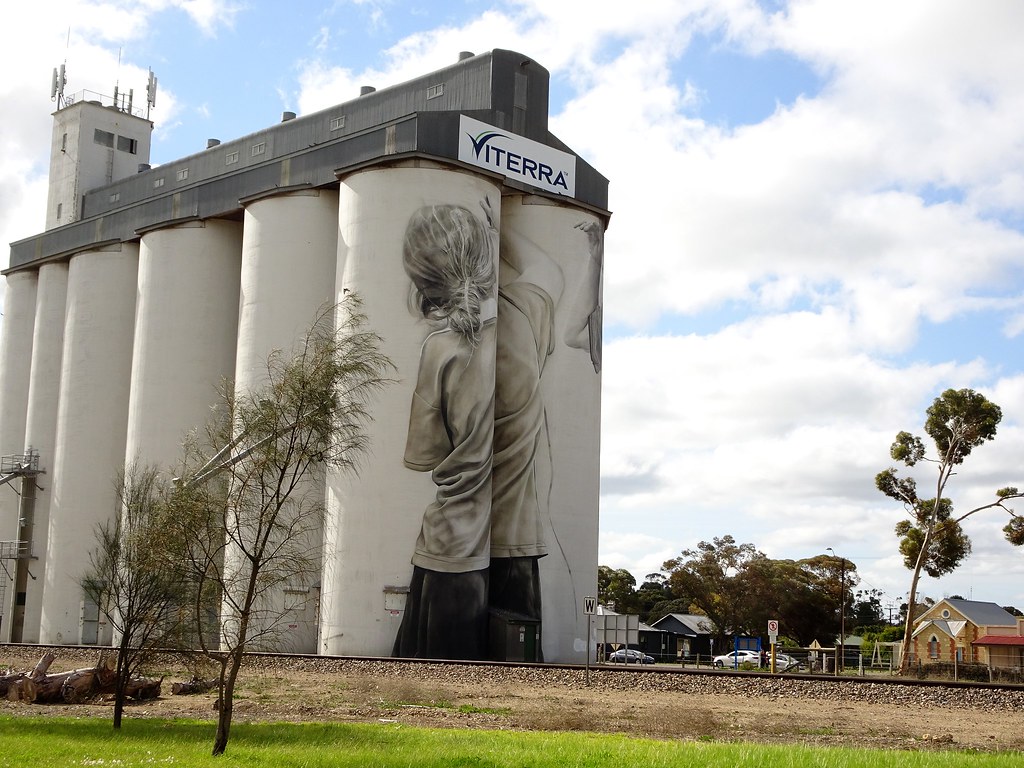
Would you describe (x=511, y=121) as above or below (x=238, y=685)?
above

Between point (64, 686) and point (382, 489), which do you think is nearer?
point (64, 686)

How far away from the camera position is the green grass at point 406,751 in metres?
16.3

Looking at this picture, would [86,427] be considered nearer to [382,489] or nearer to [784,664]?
[382,489]

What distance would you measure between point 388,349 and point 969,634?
166ft

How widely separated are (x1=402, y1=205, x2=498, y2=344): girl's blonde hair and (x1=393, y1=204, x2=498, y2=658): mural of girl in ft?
0.13

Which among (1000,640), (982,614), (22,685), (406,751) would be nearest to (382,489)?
(22,685)

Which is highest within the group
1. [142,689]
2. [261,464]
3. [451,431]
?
[451,431]

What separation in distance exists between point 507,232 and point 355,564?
56.9 ft

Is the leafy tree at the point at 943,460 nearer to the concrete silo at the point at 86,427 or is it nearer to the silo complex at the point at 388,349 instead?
the silo complex at the point at 388,349

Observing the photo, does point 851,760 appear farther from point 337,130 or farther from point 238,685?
point 337,130

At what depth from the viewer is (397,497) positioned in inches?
1834

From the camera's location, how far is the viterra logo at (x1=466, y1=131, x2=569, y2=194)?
169 feet

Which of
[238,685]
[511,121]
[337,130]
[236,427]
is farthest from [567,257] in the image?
[236,427]

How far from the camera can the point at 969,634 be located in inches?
3095
